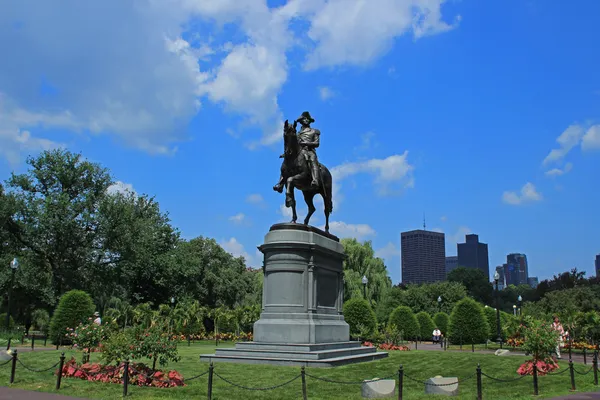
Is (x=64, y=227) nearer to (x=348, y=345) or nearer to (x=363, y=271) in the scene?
(x=363, y=271)

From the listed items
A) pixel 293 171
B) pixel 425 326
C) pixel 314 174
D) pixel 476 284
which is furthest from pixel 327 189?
pixel 476 284

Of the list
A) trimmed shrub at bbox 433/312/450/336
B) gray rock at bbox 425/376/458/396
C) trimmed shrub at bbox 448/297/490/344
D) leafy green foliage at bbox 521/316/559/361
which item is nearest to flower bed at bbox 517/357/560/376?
leafy green foliage at bbox 521/316/559/361

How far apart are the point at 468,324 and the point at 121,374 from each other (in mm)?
31670

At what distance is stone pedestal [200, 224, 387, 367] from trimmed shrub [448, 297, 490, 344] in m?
22.0

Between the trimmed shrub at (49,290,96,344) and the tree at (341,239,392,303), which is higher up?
the tree at (341,239,392,303)

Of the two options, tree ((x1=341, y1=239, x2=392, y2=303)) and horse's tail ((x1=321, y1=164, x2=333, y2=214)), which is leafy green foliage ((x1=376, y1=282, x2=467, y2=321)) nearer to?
tree ((x1=341, y1=239, x2=392, y2=303))

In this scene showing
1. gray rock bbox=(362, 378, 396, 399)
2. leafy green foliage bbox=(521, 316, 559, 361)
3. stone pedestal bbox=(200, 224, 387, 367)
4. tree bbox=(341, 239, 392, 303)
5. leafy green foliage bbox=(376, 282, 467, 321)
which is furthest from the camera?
leafy green foliage bbox=(376, 282, 467, 321)

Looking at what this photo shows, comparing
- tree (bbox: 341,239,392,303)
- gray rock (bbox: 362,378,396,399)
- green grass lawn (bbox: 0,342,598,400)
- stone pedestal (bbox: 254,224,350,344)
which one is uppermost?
tree (bbox: 341,239,392,303)

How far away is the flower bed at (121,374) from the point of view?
533 inches

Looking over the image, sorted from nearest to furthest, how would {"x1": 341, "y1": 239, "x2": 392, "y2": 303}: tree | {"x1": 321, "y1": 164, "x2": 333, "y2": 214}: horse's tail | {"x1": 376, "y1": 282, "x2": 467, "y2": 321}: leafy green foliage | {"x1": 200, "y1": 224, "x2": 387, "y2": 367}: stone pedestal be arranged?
{"x1": 200, "y1": 224, "x2": 387, "y2": 367}: stone pedestal, {"x1": 321, "y1": 164, "x2": 333, "y2": 214}: horse's tail, {"x1": 341, "y1": 239, "x2": 392, "y2": 303}: tree, {"x1": 376, "y1": 282, "x2": 467, "y2": 321}: leafy green foliage

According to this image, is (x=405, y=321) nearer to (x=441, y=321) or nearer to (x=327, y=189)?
(x=441, y=321)

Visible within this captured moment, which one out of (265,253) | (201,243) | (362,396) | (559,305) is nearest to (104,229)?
(201,243)

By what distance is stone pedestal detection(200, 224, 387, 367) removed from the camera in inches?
689

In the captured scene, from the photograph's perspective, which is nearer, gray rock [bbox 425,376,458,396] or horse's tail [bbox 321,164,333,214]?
gray rock [bbox 425,376,458,396]
